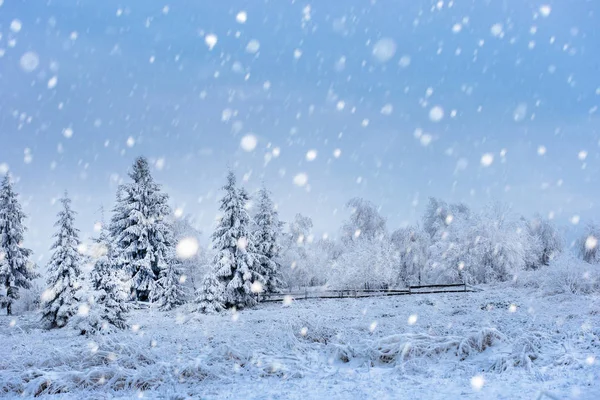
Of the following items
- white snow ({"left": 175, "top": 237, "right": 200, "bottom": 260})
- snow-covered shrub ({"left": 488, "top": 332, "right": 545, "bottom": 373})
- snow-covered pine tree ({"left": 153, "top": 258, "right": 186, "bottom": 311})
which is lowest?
snow-covered shrub ({"left": 488, "top": 332, "right": 545, "bottom": 373})

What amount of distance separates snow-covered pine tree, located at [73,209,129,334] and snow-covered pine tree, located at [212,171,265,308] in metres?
8.47

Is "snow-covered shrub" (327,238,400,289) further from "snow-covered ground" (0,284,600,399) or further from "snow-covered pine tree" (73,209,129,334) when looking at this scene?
"snow-covered ground" (0,284,600,399)

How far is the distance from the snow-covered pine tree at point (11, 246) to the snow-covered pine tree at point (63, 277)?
28.7 feet

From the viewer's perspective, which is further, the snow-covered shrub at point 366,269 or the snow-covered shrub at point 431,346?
the snow-covered shrub at point 366,269

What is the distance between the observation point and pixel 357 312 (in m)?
25.4

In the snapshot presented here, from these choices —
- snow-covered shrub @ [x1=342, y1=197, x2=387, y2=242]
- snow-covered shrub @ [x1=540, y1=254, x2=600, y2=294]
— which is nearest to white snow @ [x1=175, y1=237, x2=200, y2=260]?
snow-covered shrub @ [x1=342, y1=197, x2=387, y2=242]

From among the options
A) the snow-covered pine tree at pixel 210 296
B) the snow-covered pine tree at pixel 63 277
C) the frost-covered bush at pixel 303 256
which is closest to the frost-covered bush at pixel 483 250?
the frost-covered bush at pixel 303 256

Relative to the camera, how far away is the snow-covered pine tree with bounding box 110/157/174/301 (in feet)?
112

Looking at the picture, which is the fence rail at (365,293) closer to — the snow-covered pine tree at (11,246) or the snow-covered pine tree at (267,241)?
the snow-covered pine tree at (267,241)

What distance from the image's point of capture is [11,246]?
31266mm

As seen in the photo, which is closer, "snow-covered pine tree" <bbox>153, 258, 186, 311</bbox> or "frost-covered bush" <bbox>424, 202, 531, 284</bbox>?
"snow-covered pine tree" <bbox>153, 258, 186, 311</bbox>

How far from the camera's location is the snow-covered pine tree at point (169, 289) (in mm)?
33406

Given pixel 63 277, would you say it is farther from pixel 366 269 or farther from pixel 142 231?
pixel 366 269

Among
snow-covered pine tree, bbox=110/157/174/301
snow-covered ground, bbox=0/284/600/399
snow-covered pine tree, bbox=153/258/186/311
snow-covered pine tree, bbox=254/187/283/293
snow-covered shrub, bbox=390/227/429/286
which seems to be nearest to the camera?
snow-covered ground, bbox=0/284/600/399
